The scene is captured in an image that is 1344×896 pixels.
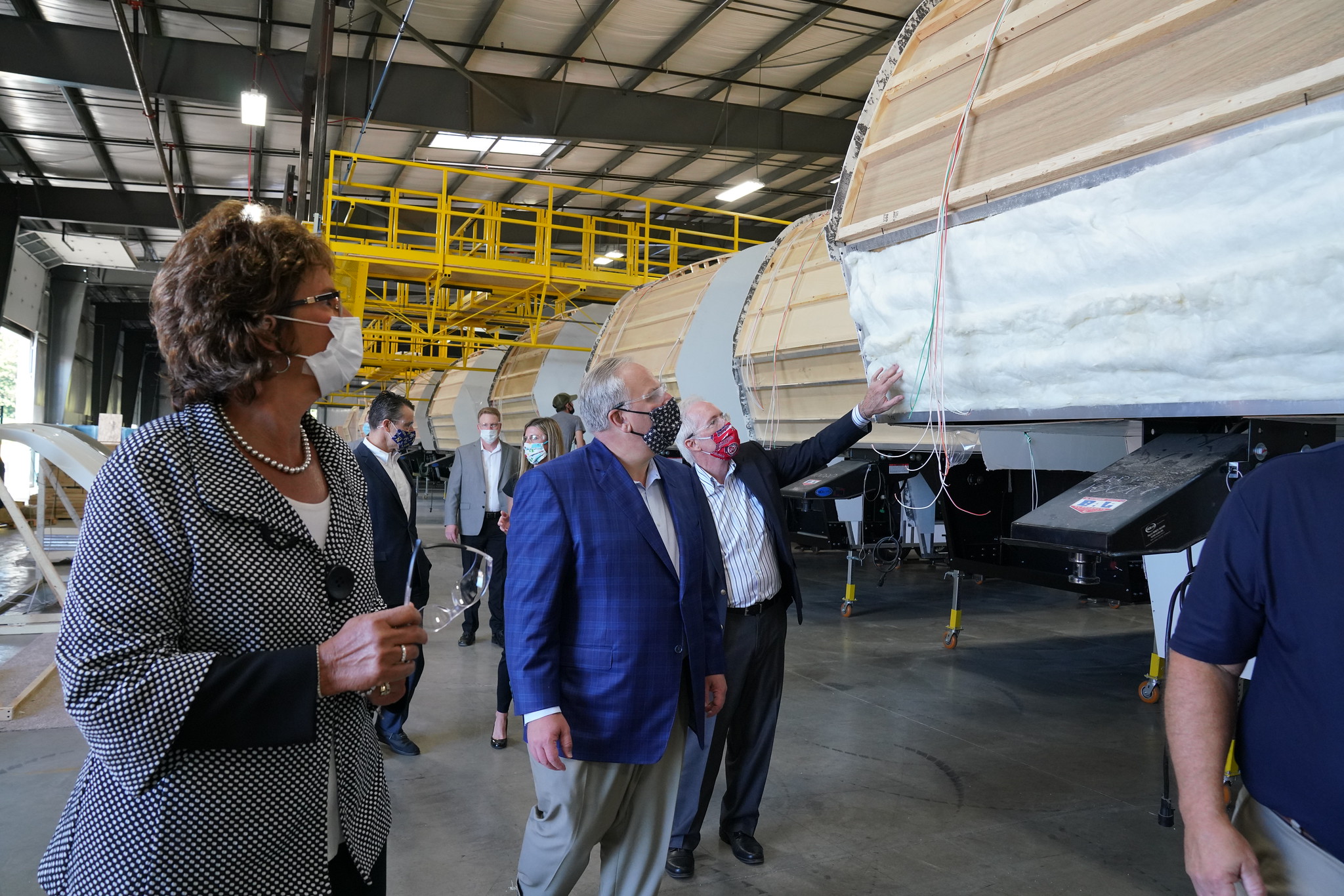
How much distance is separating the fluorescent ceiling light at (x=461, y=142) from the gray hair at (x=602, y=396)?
11904mm

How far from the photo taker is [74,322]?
22281 mm

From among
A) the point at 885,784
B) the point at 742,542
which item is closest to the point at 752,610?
the point at 742,542

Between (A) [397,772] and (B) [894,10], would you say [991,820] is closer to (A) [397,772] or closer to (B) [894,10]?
(A) [397,772]

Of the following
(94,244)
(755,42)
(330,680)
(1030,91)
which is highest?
(755,42)

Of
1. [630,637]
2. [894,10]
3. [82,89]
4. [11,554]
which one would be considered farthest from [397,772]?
[82,89]

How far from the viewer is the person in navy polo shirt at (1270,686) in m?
1.41

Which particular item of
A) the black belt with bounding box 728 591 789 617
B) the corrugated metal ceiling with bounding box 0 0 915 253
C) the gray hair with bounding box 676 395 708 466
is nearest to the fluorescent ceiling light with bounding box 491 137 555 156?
the corrugated metal ceiling with bounding box 0 0 915 253

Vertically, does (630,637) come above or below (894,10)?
below

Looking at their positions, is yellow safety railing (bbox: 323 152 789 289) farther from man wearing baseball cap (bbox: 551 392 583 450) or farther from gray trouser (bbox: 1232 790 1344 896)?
gray trouser (bbox: 1232 790 1344 896)

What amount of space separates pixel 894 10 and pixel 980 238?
9114mm

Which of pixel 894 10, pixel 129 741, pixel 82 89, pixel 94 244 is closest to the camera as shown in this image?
pixel 129 741

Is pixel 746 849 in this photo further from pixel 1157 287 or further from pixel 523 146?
pixel 523 146

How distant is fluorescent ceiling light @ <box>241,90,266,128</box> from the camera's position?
30.5 feet

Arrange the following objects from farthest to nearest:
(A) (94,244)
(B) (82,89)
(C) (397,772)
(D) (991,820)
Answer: (A) (94,244), (B) (82,89), (C) (397,772), (D) (991,820)
